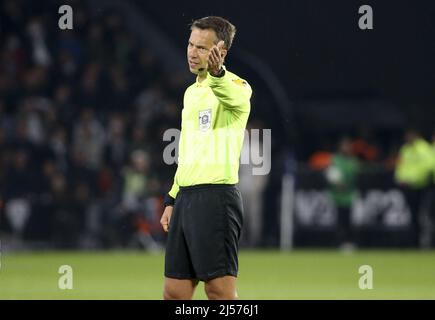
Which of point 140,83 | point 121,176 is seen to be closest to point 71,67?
point 140,83

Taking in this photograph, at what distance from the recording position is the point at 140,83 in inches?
895

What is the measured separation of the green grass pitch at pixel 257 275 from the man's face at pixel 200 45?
4845 millimetres

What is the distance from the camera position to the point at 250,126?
20.6 metres

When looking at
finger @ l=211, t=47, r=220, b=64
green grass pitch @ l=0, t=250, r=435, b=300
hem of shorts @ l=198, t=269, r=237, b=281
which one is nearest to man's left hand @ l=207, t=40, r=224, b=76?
finger @ l=211, t=47, r=220, b=64

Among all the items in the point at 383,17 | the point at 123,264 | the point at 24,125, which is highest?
the point at 383,17

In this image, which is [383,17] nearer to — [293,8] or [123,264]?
[293,8]

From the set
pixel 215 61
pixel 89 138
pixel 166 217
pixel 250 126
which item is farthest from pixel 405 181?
pixel 215 61

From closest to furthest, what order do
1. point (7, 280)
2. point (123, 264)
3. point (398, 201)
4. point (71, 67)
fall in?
1. point (7, 280)
2. point (123, 264)
3. point (398, 201)
4. point (71, 67)

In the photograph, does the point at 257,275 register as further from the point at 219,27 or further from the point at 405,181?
the point at 219,27

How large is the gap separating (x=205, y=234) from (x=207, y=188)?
277mm

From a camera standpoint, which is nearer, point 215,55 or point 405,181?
point 215,55

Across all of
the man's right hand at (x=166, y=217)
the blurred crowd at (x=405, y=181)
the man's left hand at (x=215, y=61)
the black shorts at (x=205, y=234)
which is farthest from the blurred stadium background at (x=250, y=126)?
the man's left hand at (x=215, y=61)

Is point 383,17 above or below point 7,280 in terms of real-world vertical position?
above
